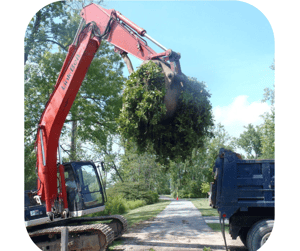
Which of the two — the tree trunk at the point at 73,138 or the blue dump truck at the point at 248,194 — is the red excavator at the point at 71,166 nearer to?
the blue dump truck at the point at 248,194

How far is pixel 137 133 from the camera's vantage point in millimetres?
5348

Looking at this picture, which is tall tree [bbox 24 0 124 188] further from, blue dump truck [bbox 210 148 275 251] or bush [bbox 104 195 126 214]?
blue dump truck [bbox 210 148 275 251]

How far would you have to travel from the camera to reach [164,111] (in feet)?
16.2

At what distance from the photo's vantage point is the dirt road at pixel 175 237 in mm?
5683

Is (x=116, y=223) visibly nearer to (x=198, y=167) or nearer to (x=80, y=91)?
(x=80, y=91)

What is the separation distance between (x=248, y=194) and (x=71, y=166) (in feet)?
11.7

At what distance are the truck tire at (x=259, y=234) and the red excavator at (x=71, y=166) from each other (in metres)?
2.64

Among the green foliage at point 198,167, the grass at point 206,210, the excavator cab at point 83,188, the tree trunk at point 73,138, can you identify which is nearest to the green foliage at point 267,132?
the green foliage at point 198,167

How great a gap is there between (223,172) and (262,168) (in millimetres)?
647

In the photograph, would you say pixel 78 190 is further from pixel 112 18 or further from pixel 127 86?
pixel 112 18

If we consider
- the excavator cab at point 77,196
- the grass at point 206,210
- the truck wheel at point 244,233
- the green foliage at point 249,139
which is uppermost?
the green foliage at point 249,139

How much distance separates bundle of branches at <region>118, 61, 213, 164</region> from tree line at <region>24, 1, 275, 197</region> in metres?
2.24

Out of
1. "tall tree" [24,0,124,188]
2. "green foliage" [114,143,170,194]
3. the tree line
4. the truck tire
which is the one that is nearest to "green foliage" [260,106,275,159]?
the tree line

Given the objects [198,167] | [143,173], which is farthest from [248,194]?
[198,167]
